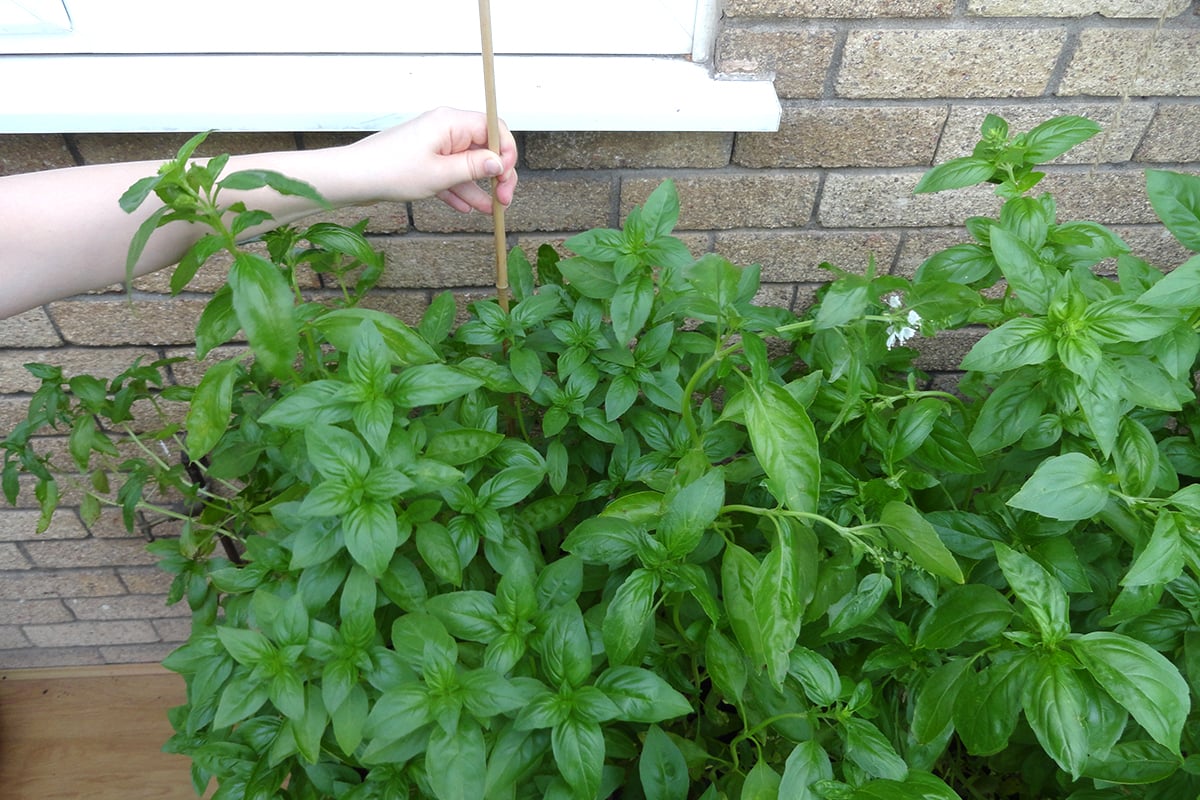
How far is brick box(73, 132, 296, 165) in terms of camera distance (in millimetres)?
1138

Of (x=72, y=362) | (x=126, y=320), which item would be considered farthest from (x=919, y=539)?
(x=72, y=362)

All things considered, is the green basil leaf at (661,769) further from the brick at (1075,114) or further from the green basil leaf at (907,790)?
the brick at (1075,114)

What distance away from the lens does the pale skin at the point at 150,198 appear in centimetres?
88

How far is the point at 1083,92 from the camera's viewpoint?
3.98 ft

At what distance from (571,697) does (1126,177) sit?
1189mm

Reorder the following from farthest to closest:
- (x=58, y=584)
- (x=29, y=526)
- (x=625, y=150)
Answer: (x=58, y=584), (x=29, y=526), (x=625, y=150)

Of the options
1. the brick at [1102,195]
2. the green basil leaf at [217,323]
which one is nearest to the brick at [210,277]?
the green basil leaf at [217,323]

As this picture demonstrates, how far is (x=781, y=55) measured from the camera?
3.75ft

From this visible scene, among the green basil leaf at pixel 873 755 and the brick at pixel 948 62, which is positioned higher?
the brick at pixel 948 62

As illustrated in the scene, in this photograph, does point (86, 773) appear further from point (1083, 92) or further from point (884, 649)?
point (1083, 92)

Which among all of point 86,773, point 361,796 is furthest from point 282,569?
point 86,773

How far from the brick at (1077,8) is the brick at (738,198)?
31 centimetres

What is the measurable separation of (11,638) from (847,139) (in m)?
1.99

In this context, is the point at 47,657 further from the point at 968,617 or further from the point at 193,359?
the point at 968,617
